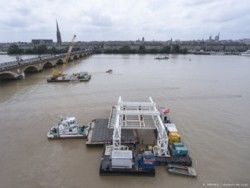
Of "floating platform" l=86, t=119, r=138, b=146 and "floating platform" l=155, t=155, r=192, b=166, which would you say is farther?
"floating platform" l=86, t=119, r=138, b=146

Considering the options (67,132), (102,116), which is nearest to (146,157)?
(67,132)

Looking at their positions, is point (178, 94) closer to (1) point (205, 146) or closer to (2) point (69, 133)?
(1) point (205, 146)

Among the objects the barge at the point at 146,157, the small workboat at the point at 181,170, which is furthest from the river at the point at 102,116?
the barge at the point at 146,157

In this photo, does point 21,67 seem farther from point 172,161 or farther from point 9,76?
point 172,161

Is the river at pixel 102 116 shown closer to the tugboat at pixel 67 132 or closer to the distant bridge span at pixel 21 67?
the tugboat at pixel 67 132

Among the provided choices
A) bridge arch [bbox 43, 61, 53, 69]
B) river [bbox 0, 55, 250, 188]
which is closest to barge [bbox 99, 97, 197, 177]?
river [bbox 0, 55, 250, 188]

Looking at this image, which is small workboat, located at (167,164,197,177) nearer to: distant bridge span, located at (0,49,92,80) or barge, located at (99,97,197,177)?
barge, located at (99,97,197,177)
